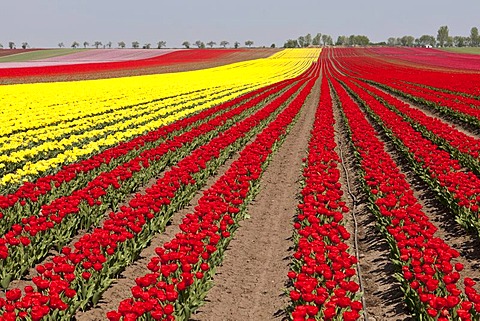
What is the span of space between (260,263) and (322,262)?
1944 millimetres

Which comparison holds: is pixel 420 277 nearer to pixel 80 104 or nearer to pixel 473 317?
pixel 473 317

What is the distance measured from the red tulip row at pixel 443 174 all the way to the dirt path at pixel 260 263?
3.16 meters

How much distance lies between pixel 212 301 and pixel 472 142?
10.2 metres

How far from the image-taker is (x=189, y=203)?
10.3 metres

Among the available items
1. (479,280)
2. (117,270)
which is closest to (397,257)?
(479,280)

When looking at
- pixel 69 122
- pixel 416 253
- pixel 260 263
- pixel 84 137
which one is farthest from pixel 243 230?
pixel 69 122

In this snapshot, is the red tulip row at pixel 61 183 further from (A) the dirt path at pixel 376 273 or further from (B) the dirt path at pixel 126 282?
(A) the dirt path at pixel 376 273

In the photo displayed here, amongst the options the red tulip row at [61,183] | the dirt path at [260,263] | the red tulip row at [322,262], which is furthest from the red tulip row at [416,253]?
the red tulip row at [61,183]

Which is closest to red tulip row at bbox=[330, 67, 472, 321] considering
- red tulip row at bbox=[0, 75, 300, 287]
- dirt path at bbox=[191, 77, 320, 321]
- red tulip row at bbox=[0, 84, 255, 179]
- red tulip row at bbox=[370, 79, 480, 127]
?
dirt path at bbox=[191, 77, 320, 321]

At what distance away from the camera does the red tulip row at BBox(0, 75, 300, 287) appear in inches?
250

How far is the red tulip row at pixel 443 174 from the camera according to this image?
26.1 ft

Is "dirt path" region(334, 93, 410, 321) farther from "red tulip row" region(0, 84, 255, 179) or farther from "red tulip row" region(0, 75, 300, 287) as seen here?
"red tulip row" region(0, 84, 255, 179)

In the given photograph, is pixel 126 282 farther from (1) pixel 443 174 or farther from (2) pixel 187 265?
(1) pixel 443 174

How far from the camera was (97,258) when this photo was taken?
18.0 ft
